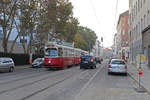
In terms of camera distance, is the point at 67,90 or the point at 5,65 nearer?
the point at 67,90

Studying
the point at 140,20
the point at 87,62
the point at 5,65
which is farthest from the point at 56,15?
the point at 140,20

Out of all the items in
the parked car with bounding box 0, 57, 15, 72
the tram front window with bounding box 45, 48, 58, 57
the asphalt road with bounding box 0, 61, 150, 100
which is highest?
the tram front window with bounding box 45, 48, 58, 57

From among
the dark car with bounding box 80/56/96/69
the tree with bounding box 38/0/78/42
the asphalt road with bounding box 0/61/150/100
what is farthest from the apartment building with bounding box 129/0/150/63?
the asphalt road with bounding box 0/61/150/100

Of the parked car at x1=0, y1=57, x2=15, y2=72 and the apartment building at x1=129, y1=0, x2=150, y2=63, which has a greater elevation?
the apartment building at x1=129, y1=0, x2=150, y2=63

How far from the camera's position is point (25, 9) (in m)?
25.6

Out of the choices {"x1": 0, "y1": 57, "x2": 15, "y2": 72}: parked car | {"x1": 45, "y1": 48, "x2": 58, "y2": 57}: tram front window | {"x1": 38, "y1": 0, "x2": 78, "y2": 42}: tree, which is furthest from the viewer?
{"x1": 38, "y1": 0, "x2": 78, "y2": 42}: tree

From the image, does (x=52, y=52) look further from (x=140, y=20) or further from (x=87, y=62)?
(x=140, y=20)

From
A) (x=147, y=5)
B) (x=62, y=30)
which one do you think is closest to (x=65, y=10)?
(x=62, y=30)

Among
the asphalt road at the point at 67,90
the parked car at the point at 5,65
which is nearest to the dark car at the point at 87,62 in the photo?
the parked car at the point at 5,65

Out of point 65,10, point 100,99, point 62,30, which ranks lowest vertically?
point 100,99

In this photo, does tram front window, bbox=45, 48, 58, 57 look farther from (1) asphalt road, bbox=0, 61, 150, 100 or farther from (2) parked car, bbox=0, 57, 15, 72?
(1) asphalt road, bbox=0, 61, 150, 100

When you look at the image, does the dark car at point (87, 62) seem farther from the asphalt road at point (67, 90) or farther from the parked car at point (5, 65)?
the asphalt road at point (67, 90)

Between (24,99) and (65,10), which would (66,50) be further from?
(24,99)

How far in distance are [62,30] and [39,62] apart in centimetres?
757
